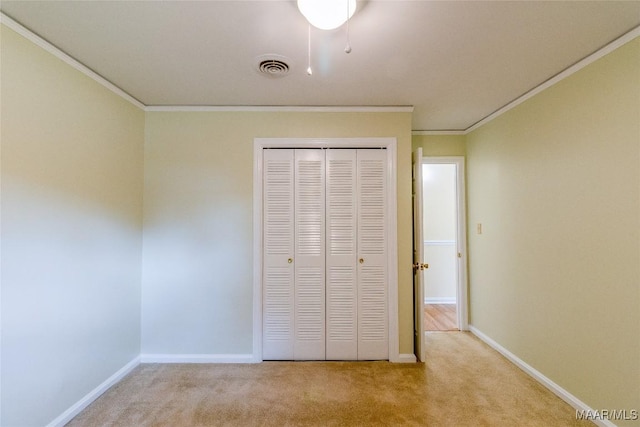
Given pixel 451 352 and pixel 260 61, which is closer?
pixel 260 61

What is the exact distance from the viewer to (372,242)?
8.87 ft

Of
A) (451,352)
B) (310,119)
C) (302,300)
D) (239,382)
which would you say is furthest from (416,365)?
(310,119)

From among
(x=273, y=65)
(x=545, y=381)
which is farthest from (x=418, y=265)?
(x=273, y=65)

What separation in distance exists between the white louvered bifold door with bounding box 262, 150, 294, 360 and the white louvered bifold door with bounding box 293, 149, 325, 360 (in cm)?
6

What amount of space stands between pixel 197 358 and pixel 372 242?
6.42ft

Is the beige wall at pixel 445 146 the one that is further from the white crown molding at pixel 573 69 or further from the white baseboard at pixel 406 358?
the white baseboard at pixel 406 358

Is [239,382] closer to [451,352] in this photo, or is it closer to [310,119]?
[451,352]

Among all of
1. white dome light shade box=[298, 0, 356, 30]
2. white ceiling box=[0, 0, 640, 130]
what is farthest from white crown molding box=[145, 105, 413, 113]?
white dome light shade box=[298, 0, 356, 30]

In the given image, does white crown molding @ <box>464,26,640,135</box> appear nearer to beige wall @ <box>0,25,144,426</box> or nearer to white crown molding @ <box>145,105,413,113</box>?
white crown molding @ <box>145,105,413,113</box>

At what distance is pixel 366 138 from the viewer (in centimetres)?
269

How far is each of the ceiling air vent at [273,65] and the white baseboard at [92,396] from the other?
8.64 feet

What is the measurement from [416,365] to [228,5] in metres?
2.99

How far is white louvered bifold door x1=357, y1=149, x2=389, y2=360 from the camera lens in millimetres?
2670
